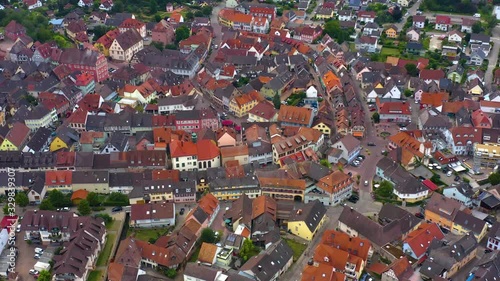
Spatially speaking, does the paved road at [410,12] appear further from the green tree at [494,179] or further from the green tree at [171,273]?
the green tree at [171,273]

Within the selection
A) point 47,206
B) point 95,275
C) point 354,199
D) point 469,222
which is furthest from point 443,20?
point 95,275

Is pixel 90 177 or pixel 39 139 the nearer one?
pixel 90 177

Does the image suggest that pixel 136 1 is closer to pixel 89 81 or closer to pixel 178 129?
pixel 89 81

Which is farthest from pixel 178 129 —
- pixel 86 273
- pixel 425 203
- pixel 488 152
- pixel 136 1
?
pixel 136 1

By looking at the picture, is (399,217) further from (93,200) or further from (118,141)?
(118,141)

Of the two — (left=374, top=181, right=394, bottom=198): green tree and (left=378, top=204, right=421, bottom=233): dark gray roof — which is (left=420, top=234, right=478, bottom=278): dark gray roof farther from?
(left=374, top=181, right=394, bottom=198): green tree
